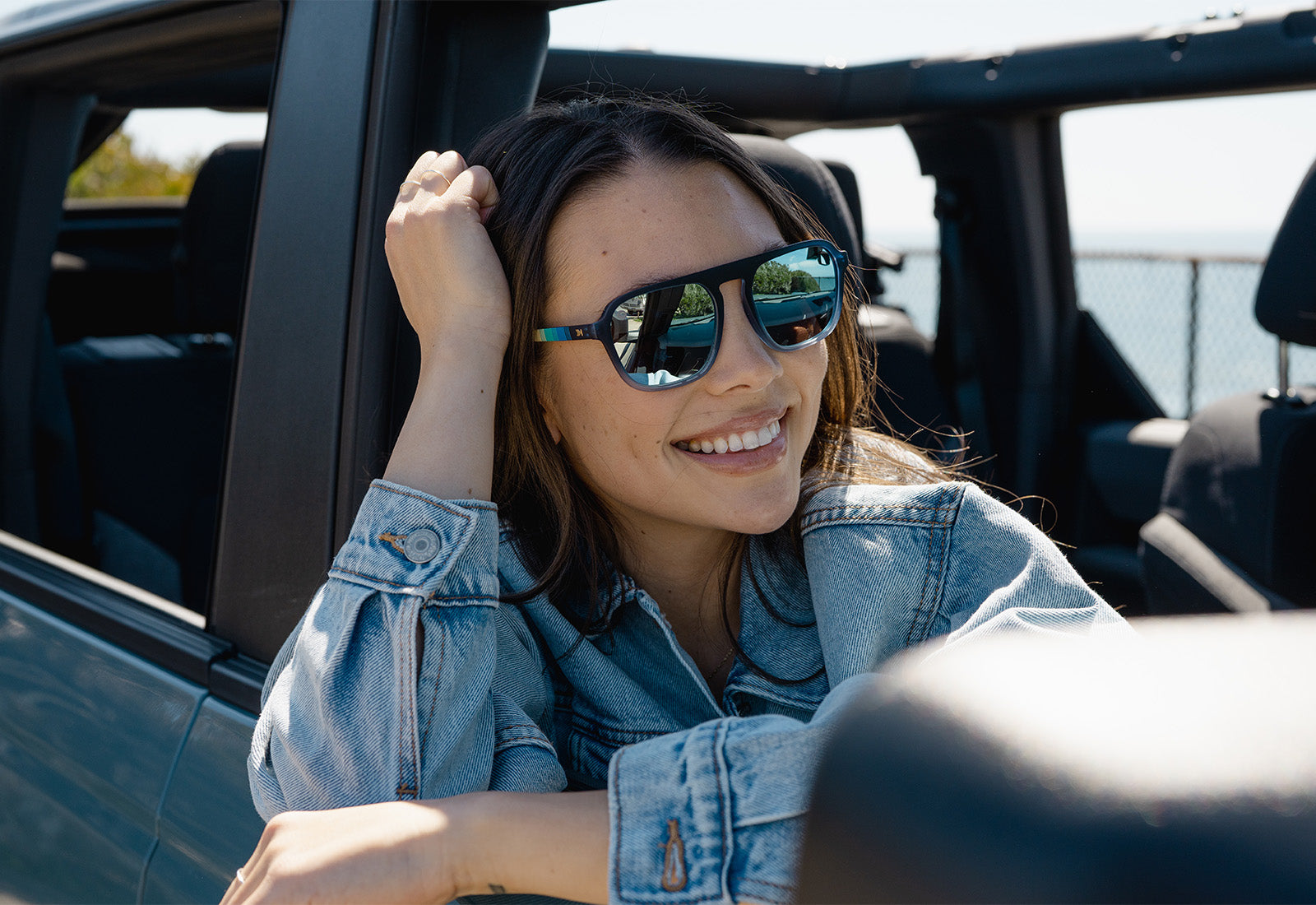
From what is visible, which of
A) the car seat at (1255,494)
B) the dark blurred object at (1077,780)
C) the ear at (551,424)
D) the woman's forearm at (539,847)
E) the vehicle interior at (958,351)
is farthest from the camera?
the vehicle interior at (958,351)

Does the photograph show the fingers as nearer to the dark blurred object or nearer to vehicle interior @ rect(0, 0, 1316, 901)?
vehicle interior @ rect(0, 0, 1316, 901)

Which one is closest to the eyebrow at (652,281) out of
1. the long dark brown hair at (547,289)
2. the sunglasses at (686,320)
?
the sunglasses at (686,320)

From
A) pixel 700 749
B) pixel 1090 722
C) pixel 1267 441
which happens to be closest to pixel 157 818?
pixel 700 749

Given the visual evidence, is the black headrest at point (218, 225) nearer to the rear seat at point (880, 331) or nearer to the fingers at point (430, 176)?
the rear seat at point (880, 331)

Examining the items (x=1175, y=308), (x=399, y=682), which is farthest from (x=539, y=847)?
(x=1175, y=308)

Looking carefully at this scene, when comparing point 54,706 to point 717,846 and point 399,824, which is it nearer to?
point 399,824

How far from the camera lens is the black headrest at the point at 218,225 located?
9.47 ft

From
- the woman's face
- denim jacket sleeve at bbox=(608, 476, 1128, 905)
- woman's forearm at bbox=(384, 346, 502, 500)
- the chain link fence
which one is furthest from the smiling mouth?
the chain link fence

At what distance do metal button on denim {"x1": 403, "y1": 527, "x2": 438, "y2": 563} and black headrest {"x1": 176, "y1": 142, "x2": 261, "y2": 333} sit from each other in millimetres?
1931

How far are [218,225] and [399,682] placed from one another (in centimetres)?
217

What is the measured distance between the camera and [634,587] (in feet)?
4.47

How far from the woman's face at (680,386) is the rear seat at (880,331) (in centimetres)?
63

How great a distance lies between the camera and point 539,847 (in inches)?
35.4

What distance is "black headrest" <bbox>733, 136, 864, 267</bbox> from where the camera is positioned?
1950mm
